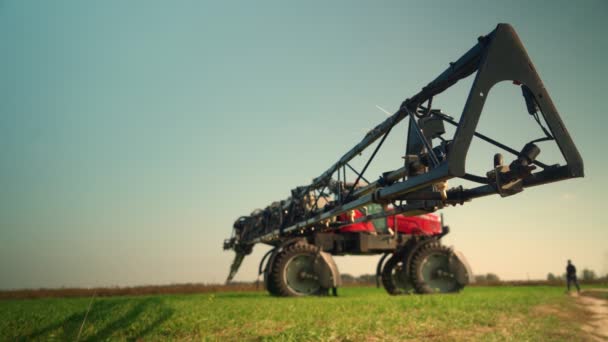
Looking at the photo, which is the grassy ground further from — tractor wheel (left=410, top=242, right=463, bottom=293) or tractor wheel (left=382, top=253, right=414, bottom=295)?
tractor wheel (left=382, top=253, right=414, bottom=295)

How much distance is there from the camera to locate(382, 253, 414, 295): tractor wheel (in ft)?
48.5

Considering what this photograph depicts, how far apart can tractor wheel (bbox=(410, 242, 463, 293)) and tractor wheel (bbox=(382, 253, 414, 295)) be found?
1.10 metres

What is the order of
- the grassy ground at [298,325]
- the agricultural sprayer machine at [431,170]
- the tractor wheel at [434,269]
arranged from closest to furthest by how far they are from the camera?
the agricultural sprayer machine at [431,170]
the grassy ground at [298,325]
the tractor wheel at [434,269]

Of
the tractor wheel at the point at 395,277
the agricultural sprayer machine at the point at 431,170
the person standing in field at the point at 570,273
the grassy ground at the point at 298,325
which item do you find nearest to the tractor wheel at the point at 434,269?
the tractor wheel at the point at 395,277

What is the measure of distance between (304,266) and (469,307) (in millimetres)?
5716

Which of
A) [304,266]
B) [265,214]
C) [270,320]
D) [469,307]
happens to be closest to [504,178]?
[270,320]

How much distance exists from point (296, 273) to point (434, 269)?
203 inches

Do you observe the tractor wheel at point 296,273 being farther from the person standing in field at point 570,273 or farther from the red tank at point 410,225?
the person standing in field at point 570,273

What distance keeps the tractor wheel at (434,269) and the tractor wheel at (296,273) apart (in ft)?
11.6

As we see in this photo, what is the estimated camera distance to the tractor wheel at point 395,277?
14.8m

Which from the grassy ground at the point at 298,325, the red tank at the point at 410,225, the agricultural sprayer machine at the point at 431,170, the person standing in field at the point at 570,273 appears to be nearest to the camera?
the agricultural sprayer machine at the point at 431,170

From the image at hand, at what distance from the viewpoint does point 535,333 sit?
5461mm

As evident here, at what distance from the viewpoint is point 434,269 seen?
1385 cm

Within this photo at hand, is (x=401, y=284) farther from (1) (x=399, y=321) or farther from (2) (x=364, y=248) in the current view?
(1) (x=399, y=321)
